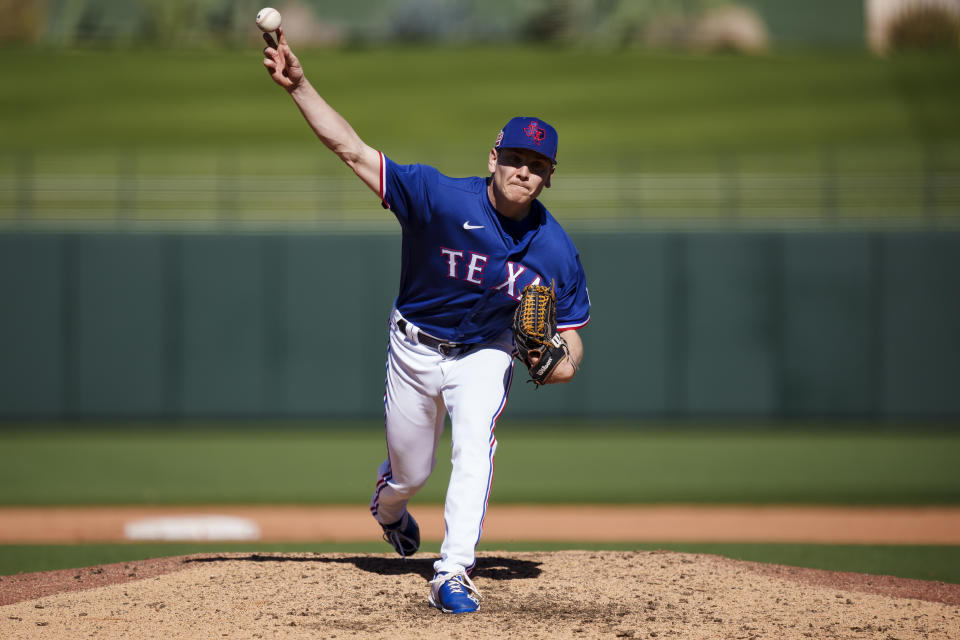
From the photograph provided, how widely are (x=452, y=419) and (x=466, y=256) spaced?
2.36ft

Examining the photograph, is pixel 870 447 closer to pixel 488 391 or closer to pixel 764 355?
pixel 764 355

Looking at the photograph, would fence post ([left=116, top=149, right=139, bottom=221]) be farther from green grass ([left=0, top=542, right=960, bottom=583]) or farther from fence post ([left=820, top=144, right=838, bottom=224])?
fence post ([left=820, top=144, right=838, bottom=224])

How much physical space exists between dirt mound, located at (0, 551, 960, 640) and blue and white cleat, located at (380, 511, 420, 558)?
0.10 metres

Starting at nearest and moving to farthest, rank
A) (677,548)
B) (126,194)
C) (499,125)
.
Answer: (677,548)
(126,194)
(499,125)

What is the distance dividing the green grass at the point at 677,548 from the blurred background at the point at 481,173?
6.34m

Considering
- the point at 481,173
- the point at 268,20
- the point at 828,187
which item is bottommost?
the point at 268,20

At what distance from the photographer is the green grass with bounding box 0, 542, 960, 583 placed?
6.57 meters

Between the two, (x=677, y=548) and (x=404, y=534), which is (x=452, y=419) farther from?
(x=677, y=548)

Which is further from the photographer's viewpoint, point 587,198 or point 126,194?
point 587,198

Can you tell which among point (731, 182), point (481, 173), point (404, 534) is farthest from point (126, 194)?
point (404, 534)

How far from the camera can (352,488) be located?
984cm

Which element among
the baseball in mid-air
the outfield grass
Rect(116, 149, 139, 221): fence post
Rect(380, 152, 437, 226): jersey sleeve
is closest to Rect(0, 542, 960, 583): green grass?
the outfield grass

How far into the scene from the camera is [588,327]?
13688mm

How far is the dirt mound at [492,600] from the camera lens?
4.38 metres
